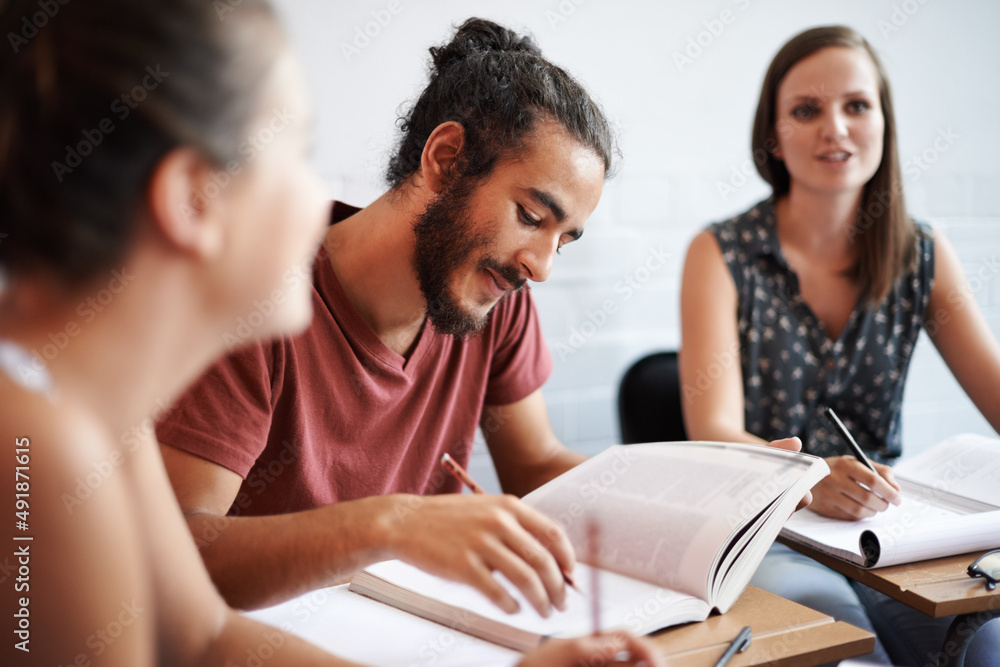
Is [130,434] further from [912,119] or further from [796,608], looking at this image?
[912,119]

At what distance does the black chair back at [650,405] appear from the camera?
5.78 feet

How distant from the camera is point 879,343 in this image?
169 cm

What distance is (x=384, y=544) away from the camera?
0.73 metres

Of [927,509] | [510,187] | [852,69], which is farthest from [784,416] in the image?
[510,187]

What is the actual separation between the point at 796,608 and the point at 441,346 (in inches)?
26.5

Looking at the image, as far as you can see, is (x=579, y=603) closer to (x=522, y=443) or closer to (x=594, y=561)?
(x=594, y=561)

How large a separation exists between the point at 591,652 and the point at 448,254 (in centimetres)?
70

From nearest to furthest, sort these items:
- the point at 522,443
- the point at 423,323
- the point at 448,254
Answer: the point at 448,254, the point at 423,323, the point at 522,443

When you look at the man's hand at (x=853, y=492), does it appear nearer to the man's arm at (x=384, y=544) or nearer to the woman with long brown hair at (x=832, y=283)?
the woman with long brown hair at (x=832, y=283)

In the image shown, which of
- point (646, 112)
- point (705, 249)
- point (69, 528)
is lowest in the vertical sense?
point (69, 528)

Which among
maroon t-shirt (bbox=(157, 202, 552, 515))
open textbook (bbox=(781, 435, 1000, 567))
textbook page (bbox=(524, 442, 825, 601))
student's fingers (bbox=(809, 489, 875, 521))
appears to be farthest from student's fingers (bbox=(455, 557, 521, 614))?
student's fingers (bbox=(809, 489, 875, 521))

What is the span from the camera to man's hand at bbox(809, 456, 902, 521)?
1106 mm

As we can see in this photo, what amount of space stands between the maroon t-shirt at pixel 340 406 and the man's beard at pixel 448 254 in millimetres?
91

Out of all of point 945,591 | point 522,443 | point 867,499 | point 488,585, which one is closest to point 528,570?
point 488,585
